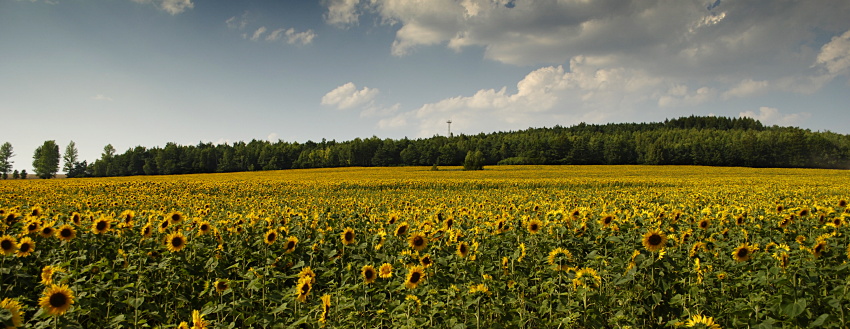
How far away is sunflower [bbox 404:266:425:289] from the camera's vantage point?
3.63 metres

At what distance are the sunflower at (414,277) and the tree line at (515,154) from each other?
7758 centimetres

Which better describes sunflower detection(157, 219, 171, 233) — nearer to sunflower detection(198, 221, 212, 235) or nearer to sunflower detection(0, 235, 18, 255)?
sunflower detection(198, 221, 212, 235)

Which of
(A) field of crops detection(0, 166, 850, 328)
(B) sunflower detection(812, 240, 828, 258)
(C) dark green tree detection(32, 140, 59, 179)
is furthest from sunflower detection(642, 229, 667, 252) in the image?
(C) dark green tree detection(32, 140, 59, 179)

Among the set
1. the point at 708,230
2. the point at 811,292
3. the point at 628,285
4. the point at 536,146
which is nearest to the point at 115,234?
the point at 628,285

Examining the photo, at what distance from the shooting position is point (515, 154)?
95688mm

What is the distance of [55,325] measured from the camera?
98.3 inches

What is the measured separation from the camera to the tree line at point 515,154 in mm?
82375

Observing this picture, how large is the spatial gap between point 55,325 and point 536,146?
89201mm

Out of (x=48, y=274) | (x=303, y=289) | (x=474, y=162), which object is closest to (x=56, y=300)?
(x=48, y=274)

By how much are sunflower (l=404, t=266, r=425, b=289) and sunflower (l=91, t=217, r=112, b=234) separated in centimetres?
358

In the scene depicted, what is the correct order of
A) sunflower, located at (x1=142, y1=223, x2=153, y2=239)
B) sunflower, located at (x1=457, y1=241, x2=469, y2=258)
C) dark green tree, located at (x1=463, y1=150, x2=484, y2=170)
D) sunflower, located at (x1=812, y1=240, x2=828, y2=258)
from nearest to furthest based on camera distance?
sunflower, located at (x1=812, y1=240, x2=828, y2=258) → sunflower, located at (x1=457, y1=241, x2=469, y2=258) → sunflower, located at (x1=142, y1=223, x2=153, y2=239) → dark green tree, located at (x1=463, y1=150, x2=484, y2=170)

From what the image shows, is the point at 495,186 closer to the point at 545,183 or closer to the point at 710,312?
the point at 545,183

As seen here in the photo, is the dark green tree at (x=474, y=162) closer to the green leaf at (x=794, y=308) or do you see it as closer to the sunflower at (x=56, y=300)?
the green leaf at (x=794, y=308)

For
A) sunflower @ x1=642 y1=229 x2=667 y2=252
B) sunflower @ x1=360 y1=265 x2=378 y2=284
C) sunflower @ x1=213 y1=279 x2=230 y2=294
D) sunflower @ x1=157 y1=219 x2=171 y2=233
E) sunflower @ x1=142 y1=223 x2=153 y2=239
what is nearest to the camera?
sunflower @ x1=213 y1=279 x2=230 y2=294
